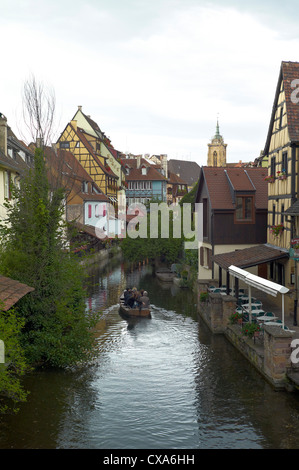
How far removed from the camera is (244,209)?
30.1 metres

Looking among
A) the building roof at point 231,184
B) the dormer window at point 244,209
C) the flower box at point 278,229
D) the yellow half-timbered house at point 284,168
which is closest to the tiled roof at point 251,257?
the yellow half-timbered house at point 284,168

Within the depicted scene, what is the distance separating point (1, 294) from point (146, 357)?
7.61 m

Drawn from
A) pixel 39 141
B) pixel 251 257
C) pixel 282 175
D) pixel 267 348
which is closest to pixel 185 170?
pixel 251 257

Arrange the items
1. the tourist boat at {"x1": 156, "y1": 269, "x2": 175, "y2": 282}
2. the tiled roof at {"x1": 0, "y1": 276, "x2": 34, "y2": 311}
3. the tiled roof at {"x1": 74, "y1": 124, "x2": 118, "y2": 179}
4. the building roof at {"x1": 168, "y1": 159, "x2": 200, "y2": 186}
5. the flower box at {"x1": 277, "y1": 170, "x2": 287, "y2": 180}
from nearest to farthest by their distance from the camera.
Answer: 1. the tiled roof at {"x1": 0, "y1": 276, "x2": 34, "y2": 311}
2. the flower box at {"x1": 277, "y1": 170, "x2": 287, "y2": 180}
3. the tourist boat at {"x1": 156, "y1": 269, "x2": 175, "y2": 282}
4. the tiled roof at {"x1": 74, "y1": 124, "x2": 118, "y2": 179}
5. the building roof at {"x1": 168, "y1": 159, "x2": 200, "y2": 186}

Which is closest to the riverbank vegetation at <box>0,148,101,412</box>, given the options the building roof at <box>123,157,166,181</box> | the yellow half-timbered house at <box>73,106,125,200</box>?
the yellow half-timbered house at <box>73,106,125,200</box>

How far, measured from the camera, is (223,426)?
480 inches

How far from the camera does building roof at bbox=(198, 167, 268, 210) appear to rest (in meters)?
29.9

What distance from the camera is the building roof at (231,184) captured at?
29891 mm

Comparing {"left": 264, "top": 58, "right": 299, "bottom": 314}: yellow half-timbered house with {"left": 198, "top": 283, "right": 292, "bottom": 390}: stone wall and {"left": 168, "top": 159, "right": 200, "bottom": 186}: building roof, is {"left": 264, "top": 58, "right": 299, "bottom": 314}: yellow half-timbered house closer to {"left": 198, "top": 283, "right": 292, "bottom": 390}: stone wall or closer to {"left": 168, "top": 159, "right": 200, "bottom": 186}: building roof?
{"left": 198, "top": 283, "right": 292, "bottom": 390}: stone wall

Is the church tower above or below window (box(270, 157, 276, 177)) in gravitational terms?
above

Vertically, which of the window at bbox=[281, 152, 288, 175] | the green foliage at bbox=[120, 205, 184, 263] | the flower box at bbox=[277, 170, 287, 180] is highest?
the window at bbox=[281, 152, 288, 175]

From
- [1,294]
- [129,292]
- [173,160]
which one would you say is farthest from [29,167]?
[173,160]

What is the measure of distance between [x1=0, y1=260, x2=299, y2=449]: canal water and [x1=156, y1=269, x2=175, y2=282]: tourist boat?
710 inches
